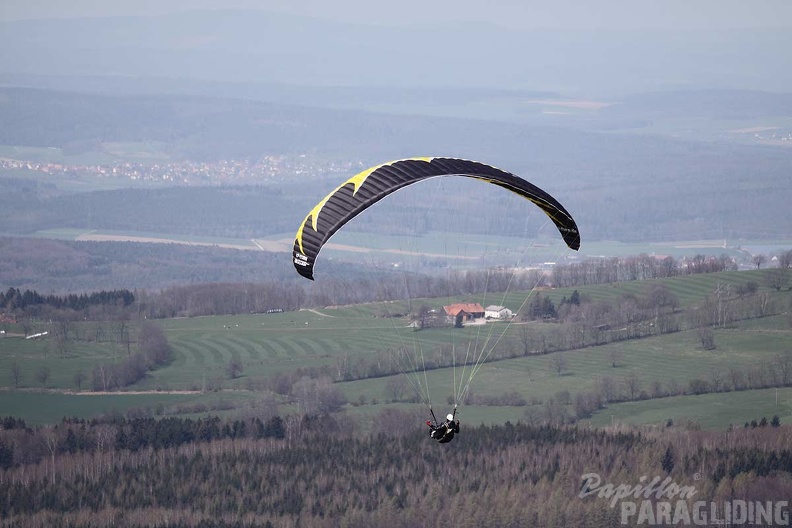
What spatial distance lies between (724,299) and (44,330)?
39.9 metres

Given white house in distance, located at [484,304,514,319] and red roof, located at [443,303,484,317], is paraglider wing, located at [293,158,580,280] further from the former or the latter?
white house in distance, located at [484,304,514,319]

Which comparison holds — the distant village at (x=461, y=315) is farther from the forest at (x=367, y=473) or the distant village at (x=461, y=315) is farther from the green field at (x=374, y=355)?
the forest at (x=367, y=473)

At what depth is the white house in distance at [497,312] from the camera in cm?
7900

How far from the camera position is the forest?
161 feet

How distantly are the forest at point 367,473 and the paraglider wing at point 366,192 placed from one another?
2161 centimetres

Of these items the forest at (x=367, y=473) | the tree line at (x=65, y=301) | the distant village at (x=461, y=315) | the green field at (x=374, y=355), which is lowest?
the forest at (x=367, y=473)

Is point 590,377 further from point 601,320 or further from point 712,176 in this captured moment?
point 712,176

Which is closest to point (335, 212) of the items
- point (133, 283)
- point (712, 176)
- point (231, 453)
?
point (231, 453)

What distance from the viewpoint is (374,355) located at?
71750 mm

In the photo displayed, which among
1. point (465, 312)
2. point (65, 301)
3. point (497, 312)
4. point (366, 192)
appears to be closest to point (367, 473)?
point (366, 192)

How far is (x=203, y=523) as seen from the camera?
47438 millimetres

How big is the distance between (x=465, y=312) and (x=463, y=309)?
0.27 metres

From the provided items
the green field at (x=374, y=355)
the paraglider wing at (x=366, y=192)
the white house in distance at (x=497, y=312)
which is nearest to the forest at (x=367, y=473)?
the green field at (x=374, y=355)

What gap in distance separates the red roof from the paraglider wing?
4902 centimetres
